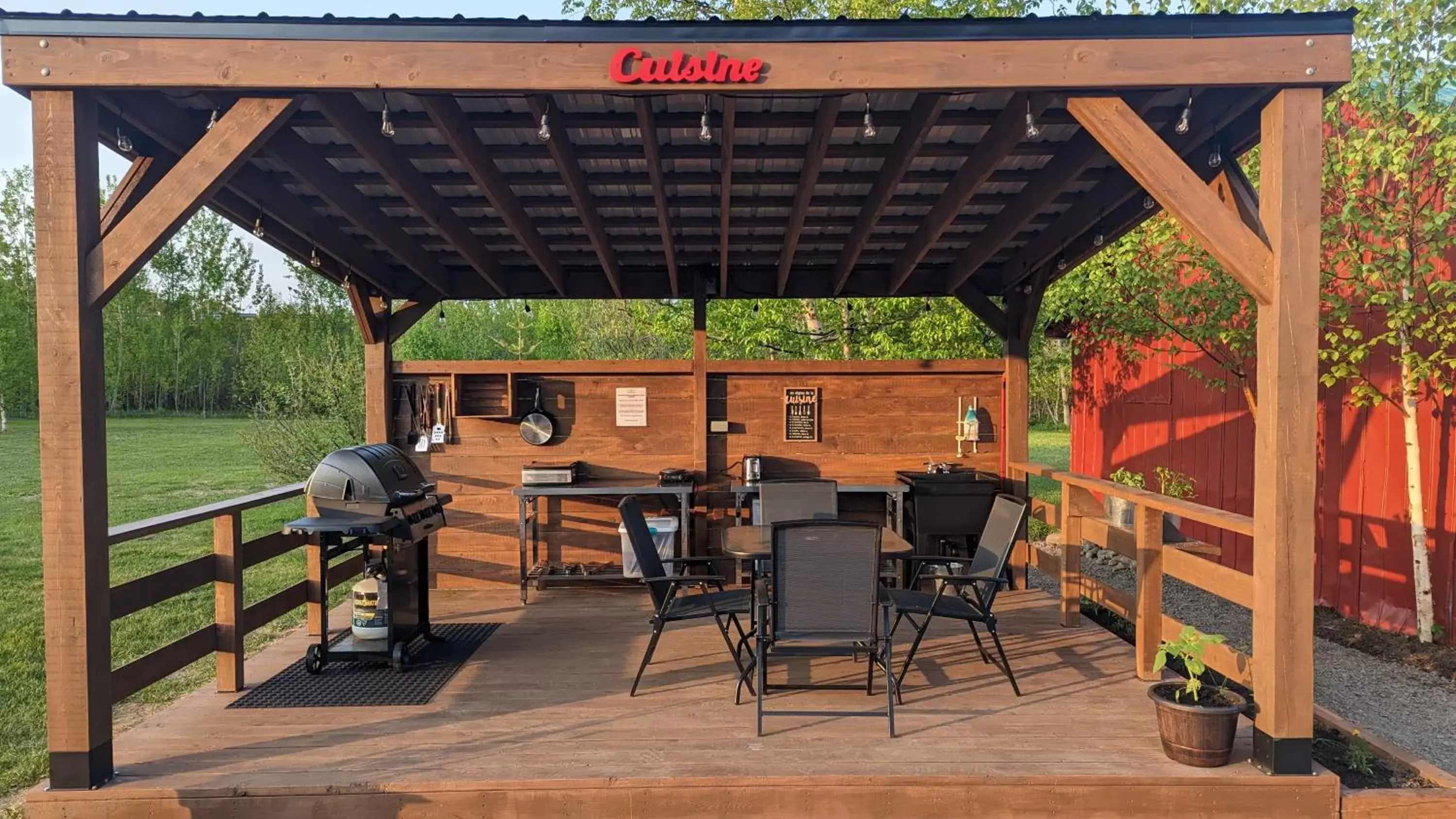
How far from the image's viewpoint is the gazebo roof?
2.94 meters

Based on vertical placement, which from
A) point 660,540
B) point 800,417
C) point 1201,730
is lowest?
point 1201,730

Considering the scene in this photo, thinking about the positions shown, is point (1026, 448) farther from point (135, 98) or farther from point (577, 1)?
point (577, 1)

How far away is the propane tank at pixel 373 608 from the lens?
427 cm

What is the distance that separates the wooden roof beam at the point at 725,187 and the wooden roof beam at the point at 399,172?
1.58 metres

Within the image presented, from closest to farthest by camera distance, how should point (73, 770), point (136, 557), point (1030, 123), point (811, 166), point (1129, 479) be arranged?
point (73, 770) → point (1030, 123) → point (811, 166) → point (1129, 479) → point (136, 557)

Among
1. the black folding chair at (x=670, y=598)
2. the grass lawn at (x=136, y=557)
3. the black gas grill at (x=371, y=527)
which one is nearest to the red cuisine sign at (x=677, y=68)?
the black folding chair at (x=670, y=598)

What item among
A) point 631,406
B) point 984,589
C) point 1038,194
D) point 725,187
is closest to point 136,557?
point 631,406

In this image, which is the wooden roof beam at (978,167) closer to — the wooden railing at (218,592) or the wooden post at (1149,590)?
the wooden post at (1149,590)

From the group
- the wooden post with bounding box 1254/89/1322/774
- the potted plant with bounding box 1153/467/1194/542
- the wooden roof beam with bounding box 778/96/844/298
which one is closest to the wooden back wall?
the wooden roof beam with bounding box 778/96/844/298

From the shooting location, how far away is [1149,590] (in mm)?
4129

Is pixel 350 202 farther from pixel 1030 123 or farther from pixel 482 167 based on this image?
pixel 1030 123

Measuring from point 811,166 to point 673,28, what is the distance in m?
1.19

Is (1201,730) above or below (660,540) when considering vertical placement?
below

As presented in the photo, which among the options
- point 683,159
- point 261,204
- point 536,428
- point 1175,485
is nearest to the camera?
point 683,159
